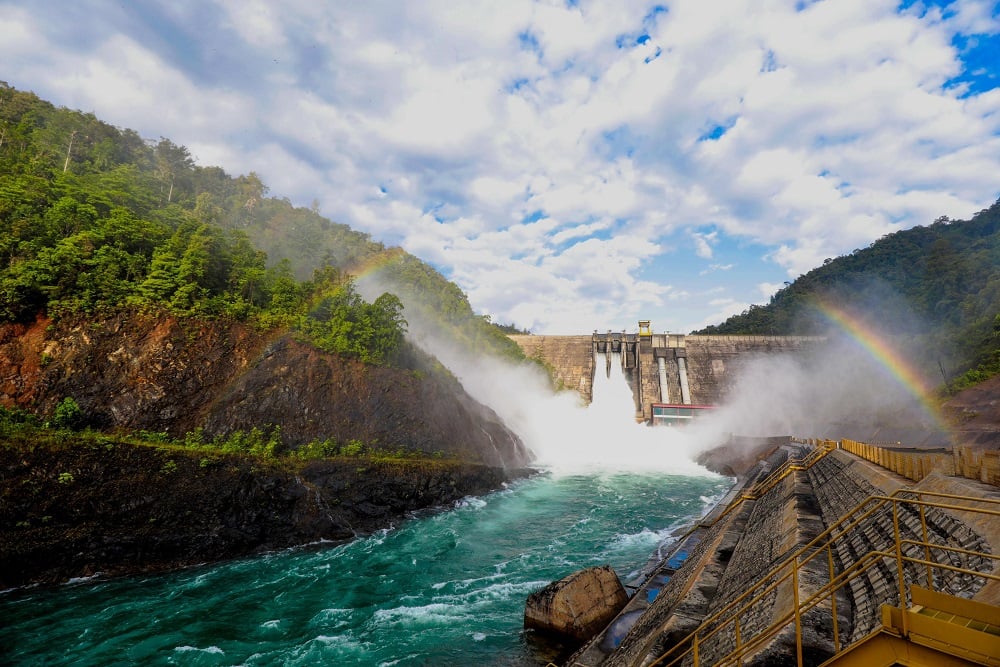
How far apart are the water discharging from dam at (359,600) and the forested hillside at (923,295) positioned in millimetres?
36020

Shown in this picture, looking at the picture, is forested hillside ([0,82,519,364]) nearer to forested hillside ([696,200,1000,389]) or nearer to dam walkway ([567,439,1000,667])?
dam walkway ([567,439,1000,667])

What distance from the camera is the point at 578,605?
37.9ft

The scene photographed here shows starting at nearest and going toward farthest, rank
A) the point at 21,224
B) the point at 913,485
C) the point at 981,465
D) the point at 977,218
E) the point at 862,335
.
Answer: the point at 981,465 → the point at 913,485 → the point at 21,224 → the point at 862,335 → the point at 977,218

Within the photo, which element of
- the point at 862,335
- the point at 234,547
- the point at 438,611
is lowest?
the point at 438,611

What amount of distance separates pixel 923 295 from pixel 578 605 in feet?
213

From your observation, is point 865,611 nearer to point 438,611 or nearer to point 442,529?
point 438,611

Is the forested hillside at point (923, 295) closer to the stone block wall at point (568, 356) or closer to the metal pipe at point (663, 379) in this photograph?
the metal pipe at point (663, 379)

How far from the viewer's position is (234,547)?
54.2 feet

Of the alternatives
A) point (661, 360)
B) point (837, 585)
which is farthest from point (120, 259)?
point (661, 360)

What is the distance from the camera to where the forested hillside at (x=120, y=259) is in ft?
62.5

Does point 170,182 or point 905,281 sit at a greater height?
point 170,182

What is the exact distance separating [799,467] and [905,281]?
6467cm

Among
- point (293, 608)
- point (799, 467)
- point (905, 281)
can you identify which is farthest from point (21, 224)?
point (905, 281)

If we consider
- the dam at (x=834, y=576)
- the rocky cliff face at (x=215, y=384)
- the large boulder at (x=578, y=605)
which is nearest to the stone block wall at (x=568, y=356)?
the rocky cliff face at (x=215, y=384)
